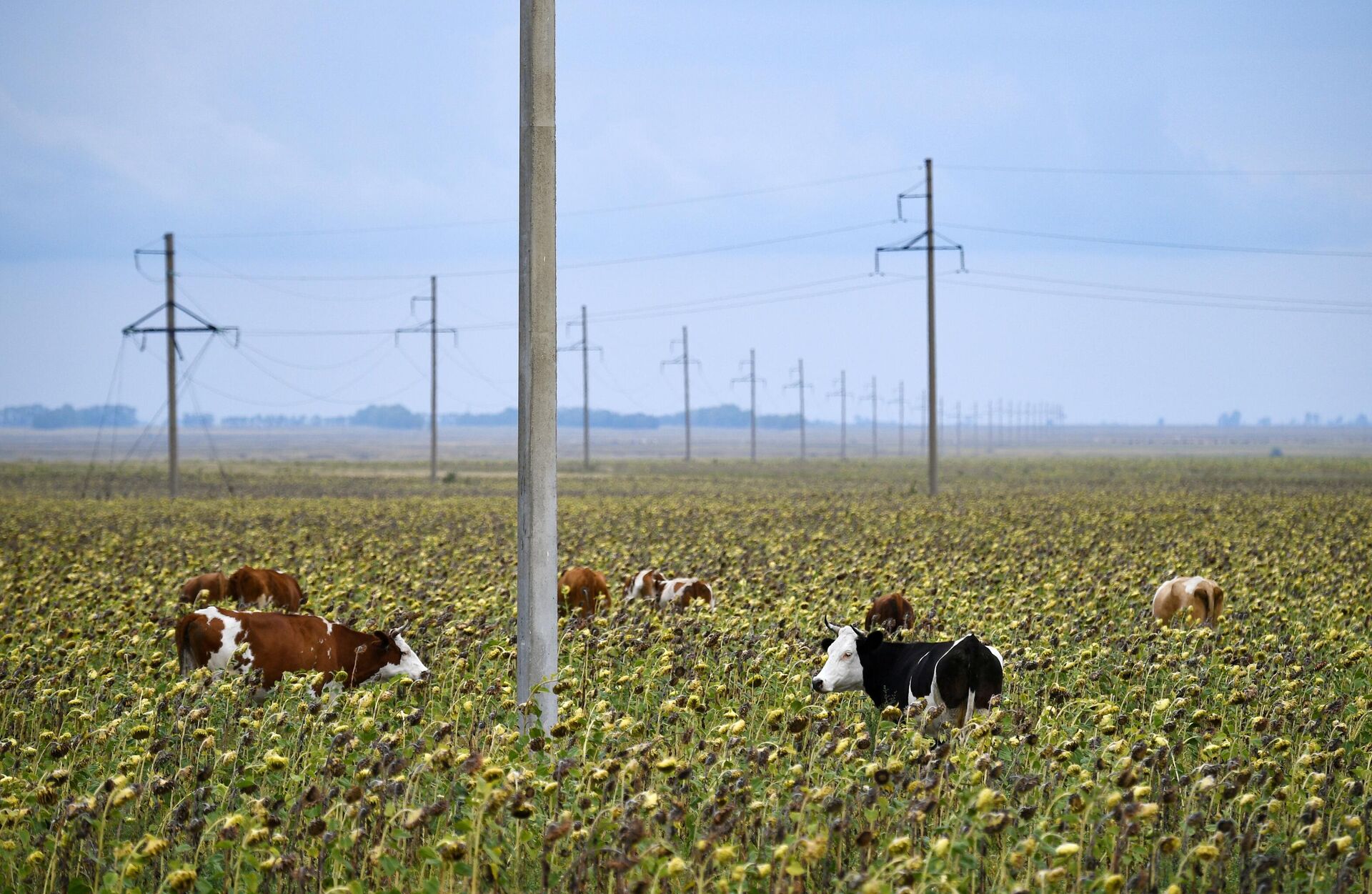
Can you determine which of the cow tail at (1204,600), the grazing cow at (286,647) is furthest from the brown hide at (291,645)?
the cow tail at (1204,600)

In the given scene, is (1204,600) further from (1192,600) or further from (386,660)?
(386,660)

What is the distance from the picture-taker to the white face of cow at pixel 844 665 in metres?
10.8

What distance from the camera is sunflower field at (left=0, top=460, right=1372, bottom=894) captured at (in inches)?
256

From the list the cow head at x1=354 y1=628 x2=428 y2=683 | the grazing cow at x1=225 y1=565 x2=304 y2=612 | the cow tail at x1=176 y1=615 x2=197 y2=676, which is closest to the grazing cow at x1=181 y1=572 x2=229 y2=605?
the grazing cow at x1=225 y1=565 x2=304 y2=612

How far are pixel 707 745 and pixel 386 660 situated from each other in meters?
3.85

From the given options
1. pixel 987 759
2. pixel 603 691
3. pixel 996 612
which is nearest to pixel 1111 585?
pixel 996 612

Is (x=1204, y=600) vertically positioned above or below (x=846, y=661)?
below

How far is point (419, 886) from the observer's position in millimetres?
6617

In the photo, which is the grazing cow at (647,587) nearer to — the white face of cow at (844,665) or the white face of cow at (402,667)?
the white face of cow at (402,667)

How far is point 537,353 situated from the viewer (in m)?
9.45

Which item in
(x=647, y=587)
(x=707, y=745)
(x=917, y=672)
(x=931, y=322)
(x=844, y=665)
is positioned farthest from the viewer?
(x=931, y=322)

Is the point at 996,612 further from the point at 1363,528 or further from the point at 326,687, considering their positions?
the point at 1363,528

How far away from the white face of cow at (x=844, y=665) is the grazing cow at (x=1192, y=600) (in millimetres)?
6205

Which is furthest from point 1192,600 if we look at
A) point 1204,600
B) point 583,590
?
point 583,590
